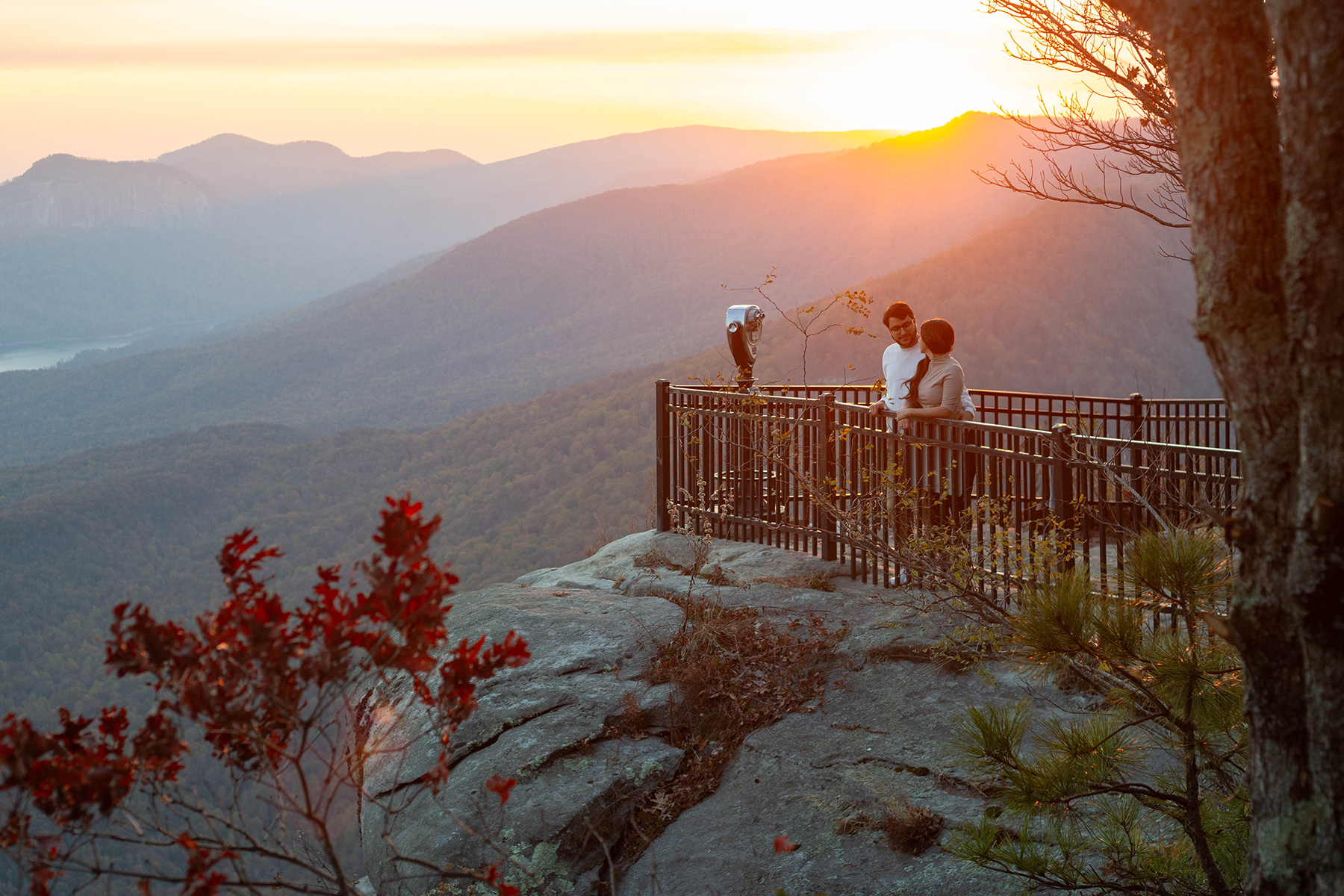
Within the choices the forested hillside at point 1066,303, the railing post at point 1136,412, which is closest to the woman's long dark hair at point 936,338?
the railing post at point 1136,412

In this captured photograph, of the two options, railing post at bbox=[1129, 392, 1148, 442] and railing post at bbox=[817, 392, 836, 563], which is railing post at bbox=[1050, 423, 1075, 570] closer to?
railing post at bbox=[817, 392, 836, 563]

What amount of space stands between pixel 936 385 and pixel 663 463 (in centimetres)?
325

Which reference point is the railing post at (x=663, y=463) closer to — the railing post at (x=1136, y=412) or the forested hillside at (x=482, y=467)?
the railing post at (x=1136, y=412)

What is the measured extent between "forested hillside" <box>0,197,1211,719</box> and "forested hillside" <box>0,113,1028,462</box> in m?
24.5

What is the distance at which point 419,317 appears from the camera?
147m

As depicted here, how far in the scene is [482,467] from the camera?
80.3 metres

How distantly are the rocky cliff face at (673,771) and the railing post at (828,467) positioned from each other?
2.78ft

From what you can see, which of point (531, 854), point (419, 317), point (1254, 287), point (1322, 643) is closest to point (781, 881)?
point (531, 854)

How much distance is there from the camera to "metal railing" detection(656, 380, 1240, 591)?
483 cm

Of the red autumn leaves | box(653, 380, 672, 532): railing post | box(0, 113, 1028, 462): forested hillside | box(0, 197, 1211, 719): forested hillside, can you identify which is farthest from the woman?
box(0, 113, 1028, 462): forested hillside

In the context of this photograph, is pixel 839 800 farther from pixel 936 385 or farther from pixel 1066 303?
pixel 1066 303

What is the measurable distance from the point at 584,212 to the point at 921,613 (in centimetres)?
15242

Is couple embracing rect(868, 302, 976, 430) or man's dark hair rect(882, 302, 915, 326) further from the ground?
man's dark hair rect(882, 302, 915, 326)

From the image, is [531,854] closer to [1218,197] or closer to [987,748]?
[987,748]
